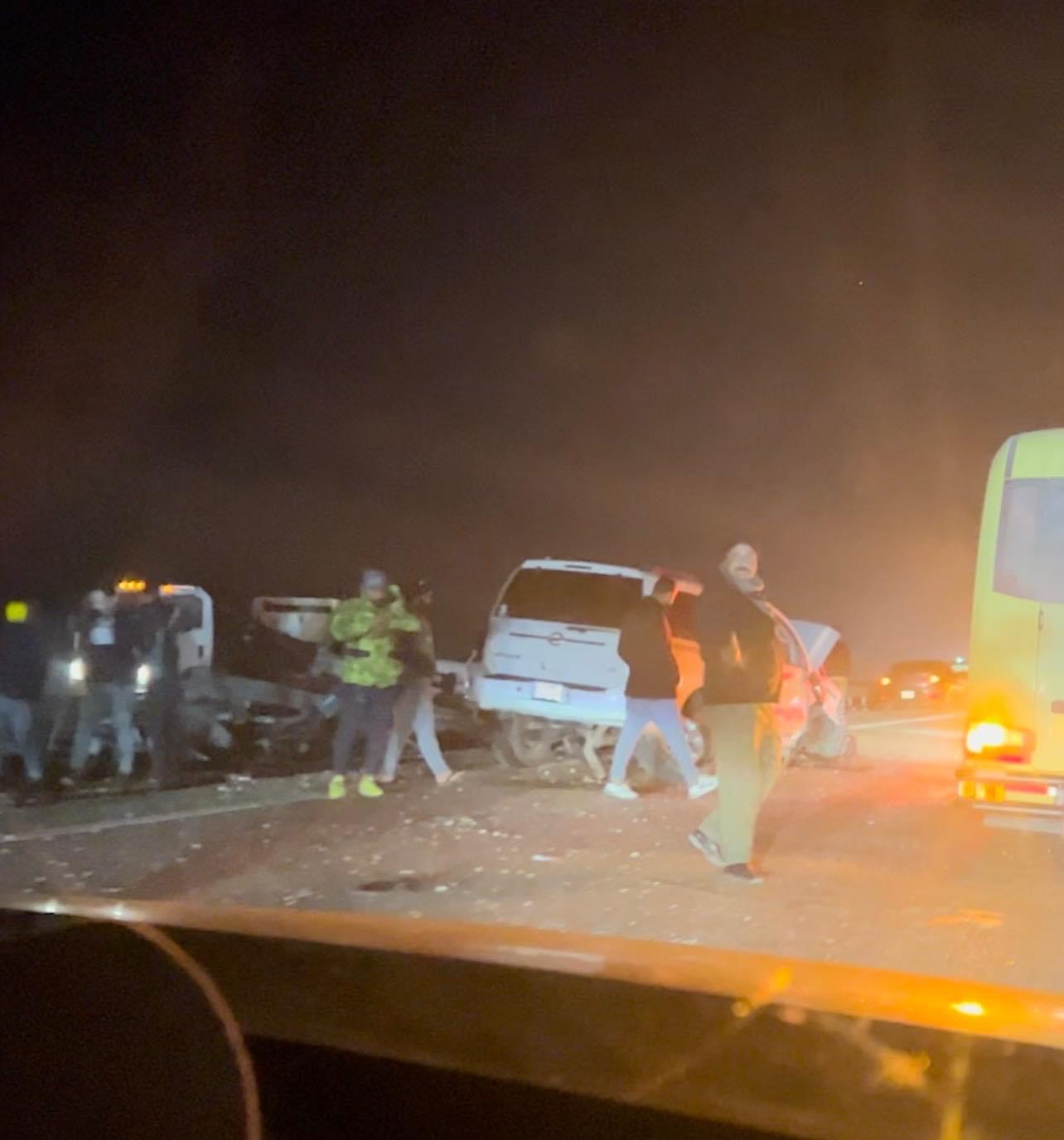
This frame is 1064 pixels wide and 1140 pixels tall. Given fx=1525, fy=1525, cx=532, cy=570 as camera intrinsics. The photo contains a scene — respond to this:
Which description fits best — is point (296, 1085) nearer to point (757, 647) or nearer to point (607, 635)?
point (757, 647)

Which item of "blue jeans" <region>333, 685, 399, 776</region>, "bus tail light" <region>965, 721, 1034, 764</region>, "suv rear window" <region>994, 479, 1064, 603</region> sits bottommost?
"blue jeans" <region>333, 685, 399, 776</region>

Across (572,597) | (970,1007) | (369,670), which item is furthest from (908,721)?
(970,1007)

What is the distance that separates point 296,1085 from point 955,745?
56.7 ft

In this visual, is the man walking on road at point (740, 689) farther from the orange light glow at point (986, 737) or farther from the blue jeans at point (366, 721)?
the blue jeans at point (366, 721)

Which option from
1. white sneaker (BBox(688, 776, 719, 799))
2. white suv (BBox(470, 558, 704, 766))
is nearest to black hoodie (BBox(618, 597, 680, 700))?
white sneaker (BBox(688, 776, 719, 799))

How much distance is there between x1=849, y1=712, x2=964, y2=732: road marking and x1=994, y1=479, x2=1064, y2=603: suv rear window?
1234 centimetres

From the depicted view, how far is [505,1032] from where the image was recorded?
3490 mm

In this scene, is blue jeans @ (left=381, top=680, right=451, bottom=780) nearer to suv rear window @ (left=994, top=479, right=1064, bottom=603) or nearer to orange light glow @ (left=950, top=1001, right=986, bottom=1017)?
suv rear window @ (left=994, top=479, right=1064, bottom=603)

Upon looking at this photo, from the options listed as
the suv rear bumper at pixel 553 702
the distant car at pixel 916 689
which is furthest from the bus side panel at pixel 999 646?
the distant car at pixel 916 689

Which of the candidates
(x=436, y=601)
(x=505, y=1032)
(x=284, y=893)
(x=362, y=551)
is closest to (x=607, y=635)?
(x=284, y=893)

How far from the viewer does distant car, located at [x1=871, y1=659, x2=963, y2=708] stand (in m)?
31.1

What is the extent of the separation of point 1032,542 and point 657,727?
3.51 meters

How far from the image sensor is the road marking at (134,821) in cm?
955

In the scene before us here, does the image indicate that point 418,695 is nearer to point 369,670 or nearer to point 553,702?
point 369,670
